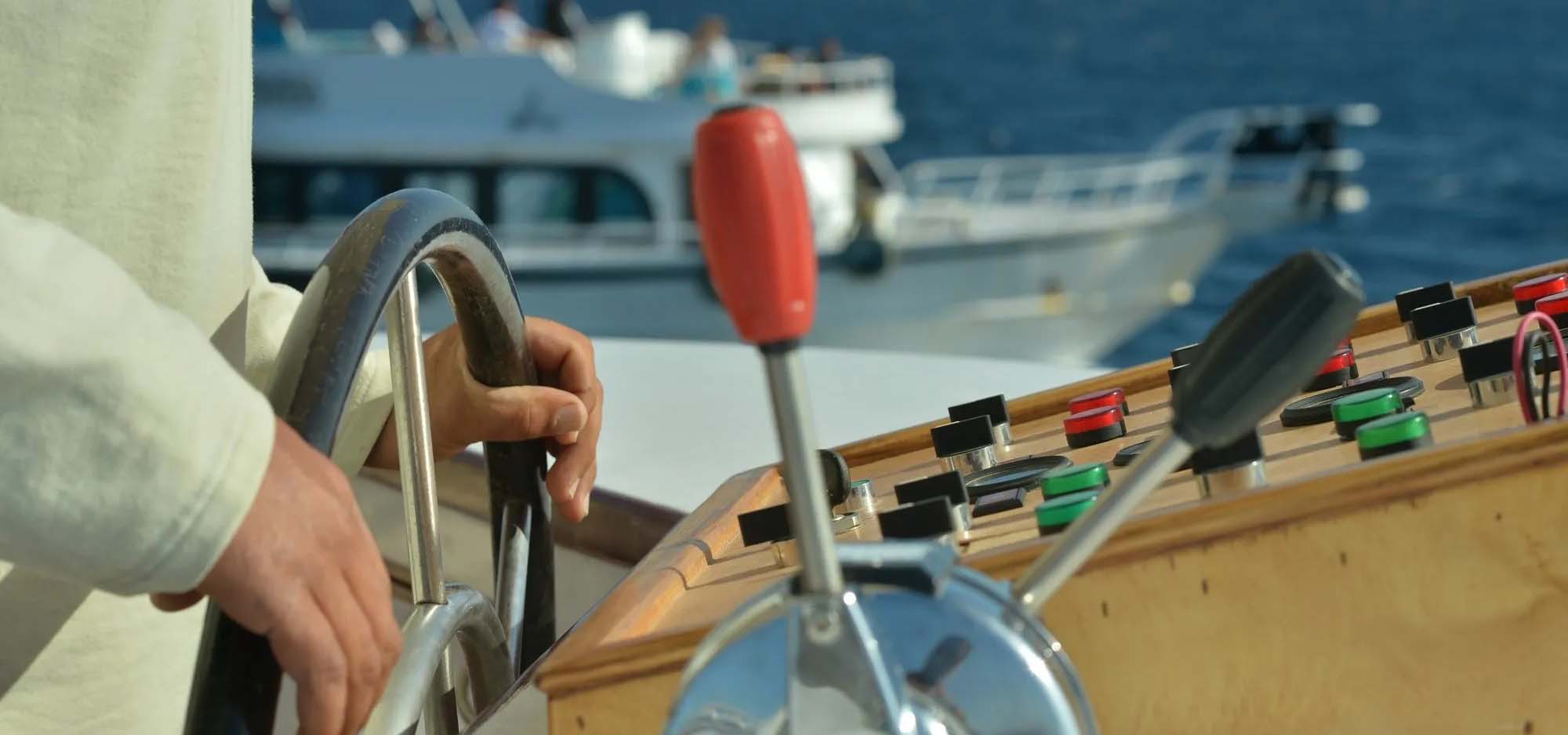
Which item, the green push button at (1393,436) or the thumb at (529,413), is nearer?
the green push button at (1393,436)

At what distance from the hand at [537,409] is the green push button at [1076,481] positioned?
0.79ft

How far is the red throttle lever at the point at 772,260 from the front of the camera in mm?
375

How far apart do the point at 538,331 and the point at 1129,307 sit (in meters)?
8.72

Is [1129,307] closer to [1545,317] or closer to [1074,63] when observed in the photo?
[1545,317]

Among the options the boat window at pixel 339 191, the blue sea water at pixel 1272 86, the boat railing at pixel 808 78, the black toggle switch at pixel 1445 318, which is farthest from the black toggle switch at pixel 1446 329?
the blue sea water at pixel 1272 86

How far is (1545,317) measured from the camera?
646 mm

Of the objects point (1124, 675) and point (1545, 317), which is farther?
point (1545, 317)

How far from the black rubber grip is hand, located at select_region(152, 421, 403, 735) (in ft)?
0.72

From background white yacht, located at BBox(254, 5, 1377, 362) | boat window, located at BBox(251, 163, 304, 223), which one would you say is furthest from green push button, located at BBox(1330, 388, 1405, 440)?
boat window, located at BBox(251, 163, 304, 223)

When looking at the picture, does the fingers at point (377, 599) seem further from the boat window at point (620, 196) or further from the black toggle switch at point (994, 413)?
the boat window at point (620, 196)

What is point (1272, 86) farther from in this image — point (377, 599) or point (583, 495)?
point (377, 599)

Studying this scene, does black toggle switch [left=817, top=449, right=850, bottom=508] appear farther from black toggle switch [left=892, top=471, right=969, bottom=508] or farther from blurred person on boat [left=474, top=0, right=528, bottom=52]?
blurred person on boat [left=474, top=0, right=528, bottom=52]

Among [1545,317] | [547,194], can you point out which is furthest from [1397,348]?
[547,194]

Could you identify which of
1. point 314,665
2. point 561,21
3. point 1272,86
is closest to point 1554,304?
point 314,665
